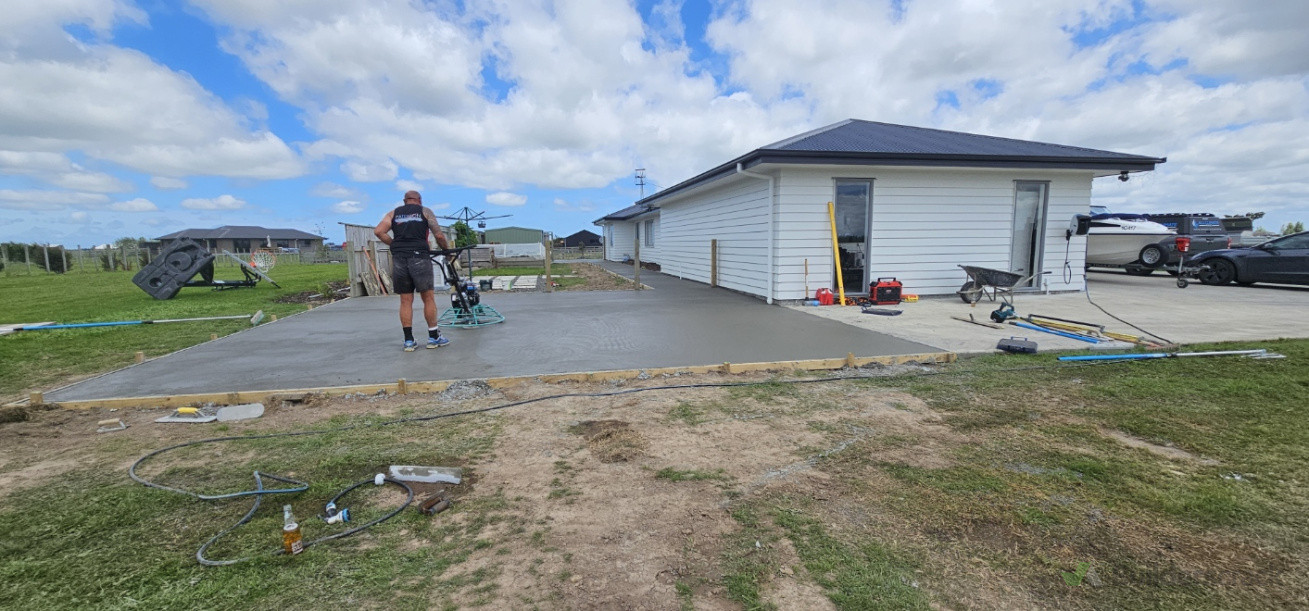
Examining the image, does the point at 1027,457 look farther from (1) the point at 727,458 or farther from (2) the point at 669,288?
(2) the point at 669,288

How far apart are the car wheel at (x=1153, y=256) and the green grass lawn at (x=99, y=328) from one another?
19.1m

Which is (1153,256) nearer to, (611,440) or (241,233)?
(611,440)

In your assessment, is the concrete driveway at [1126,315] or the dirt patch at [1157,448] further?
the concrete driveway at [1126,315]

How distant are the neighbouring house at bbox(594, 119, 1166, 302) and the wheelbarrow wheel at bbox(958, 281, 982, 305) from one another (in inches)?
25.6

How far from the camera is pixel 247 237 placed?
190 feet

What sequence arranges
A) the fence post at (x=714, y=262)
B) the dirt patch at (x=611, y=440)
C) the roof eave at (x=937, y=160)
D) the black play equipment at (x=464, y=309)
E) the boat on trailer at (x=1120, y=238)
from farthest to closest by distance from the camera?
the boat on trailer at (x=1120, y=238) < the fence post at (x=714, y=262) < the roof eave at (x=937, y=160) < the black play equipment at (x=464, y=309) < the dirt patch at (x=611, y=440)

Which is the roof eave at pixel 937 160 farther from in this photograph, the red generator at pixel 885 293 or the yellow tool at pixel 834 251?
the red generator at pixel 885 293

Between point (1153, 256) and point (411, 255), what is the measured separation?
16.9 meters

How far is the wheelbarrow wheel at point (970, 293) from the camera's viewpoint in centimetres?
884

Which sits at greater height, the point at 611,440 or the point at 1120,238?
the point at 1120,238

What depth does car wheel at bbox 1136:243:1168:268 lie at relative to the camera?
1318 cm

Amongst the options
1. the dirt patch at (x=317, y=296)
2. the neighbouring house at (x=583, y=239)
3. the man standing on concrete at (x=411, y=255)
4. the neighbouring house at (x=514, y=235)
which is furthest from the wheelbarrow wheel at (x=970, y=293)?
the neighbouring house at (x=583, y=239)

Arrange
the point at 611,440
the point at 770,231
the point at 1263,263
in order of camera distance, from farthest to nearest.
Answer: the point at 1263,263 → the point at 770,231 → the point at 611,440

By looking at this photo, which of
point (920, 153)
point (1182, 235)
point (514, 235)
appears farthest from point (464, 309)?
point (514, 235)
